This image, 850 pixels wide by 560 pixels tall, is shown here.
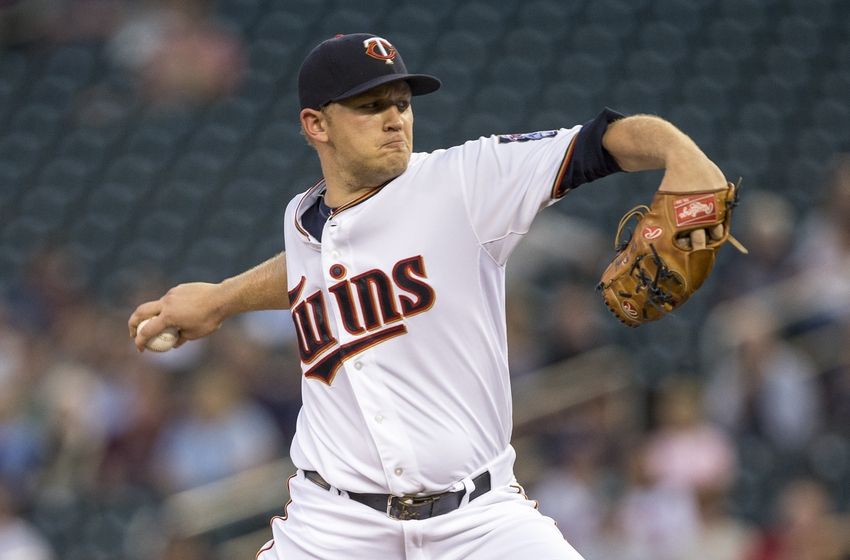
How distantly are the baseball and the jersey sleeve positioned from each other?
945mm

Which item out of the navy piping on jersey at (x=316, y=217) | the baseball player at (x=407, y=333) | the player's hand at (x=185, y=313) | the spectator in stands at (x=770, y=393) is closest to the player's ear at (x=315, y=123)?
the baseball player at (x=407, y=333)

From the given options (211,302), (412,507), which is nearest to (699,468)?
(211,302)

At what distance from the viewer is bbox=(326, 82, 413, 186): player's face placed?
275 cm

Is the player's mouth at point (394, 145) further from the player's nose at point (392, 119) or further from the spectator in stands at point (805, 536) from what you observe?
the spectator in stands at point (805, 536)

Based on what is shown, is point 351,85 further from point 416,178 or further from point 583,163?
point 583,163

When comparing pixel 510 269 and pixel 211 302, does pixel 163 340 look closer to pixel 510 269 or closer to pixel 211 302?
pixel 211 302

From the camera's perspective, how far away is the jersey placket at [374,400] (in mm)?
2641

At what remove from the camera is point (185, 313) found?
10.4 ft

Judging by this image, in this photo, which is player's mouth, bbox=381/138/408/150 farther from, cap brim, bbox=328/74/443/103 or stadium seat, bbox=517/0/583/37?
stadium seat, bbox=517/0/583/37

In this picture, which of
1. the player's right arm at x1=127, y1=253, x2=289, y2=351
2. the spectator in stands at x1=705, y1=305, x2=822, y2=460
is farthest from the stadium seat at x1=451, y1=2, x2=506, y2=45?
the player's right arm at x1=127, y1=253, x2=289, y2=351

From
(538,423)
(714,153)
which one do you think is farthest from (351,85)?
(714,153)

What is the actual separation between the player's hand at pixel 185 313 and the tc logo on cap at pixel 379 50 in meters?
0.80

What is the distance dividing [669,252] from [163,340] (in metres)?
1.37

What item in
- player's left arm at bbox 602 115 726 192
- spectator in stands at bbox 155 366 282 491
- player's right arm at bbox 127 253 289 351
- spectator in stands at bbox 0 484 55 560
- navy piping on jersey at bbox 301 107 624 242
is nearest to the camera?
player's left arm at bbox 602 115 726 192
